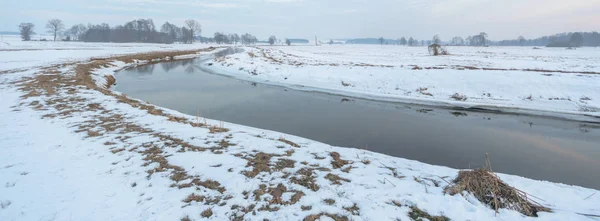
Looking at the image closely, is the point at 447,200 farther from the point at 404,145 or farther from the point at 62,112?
the point at 62,112

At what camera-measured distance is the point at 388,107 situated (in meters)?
15.5

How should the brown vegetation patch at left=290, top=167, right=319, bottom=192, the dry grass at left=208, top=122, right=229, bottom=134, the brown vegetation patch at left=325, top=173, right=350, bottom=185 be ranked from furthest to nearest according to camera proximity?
the dry grass at left=208, top=122, right=229, bottom=134, the brown vegetation patch at left=325, top=173, right=350, bottom=185, the brown vegetation patch at left=290, top=167, right=319, bottom=192

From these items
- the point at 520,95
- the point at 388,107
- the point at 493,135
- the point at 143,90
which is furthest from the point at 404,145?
the point at 143,90

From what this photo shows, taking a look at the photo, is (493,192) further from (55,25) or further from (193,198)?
(55,25)

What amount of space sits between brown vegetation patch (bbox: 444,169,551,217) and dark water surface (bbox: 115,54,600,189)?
2.90 metres

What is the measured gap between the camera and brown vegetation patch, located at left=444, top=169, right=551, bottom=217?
4734 millimetres

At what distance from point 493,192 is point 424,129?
674 cm

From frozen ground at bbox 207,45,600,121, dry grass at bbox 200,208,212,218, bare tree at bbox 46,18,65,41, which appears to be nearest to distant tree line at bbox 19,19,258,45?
bare tree at bbox 46,18,65,41

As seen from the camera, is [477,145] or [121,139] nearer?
[121,139]

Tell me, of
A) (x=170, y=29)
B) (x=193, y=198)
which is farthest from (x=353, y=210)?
(x=170, y=29)

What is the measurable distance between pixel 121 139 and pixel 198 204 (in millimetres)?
4867

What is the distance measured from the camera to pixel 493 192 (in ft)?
15.9

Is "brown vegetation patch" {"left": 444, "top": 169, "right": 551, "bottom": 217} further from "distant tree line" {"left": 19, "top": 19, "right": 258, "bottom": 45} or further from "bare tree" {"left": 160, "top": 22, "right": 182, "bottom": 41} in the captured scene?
"bare tree" {"left": 160, "top": 22, "right": 182, "bottom": 41}

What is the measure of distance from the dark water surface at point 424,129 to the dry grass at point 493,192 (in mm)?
2900
